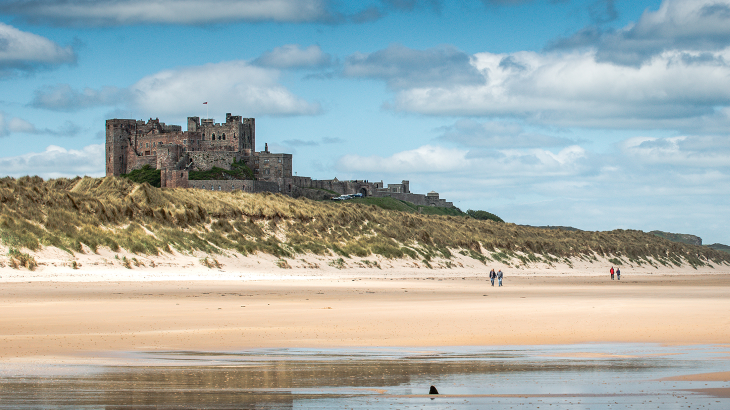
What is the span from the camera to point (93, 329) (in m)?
12.4

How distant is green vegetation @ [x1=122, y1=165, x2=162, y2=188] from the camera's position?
99.6 meters

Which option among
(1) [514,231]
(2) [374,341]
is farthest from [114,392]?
(1) [514,231]

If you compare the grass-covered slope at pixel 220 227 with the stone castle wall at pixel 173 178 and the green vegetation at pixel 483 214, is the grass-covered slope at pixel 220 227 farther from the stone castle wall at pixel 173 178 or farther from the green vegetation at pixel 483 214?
the green vegetation at pixel 483 214

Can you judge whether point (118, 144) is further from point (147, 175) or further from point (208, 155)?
point (208, 155)

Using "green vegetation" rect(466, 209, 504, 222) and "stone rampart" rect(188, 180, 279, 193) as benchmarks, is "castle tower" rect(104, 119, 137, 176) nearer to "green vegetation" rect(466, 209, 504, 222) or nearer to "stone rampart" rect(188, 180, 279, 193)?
"stone rampart" rect(188, 180, 279, 193)

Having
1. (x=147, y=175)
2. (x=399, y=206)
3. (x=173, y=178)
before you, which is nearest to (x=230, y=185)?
(x=173, y=178)

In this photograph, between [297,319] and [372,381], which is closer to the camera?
[372,381]

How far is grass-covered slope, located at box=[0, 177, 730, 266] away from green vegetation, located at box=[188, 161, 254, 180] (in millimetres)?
49998

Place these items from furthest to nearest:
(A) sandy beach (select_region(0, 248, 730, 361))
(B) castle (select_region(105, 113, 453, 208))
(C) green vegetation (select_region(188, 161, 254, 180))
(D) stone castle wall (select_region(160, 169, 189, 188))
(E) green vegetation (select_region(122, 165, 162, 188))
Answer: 1. (B) castle (select_region(105, 113, 453, 208))
2. (E) green vegetation (select_region(122, 165, 162, 188))
3. (C) green vegetation (select_region(188, 161, 254, 180))
4. (D) stone castle wall (select_region(160, 169, 189, 188))
5. (A) sandy beach (select_region(0, 248, 730, 361))

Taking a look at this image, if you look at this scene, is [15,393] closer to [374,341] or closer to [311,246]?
[374,341]

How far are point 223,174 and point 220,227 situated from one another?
6443 cm

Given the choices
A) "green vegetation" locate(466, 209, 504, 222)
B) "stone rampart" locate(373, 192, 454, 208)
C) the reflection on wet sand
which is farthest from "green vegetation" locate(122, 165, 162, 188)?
the reflection on wet sand

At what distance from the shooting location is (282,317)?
1477cm

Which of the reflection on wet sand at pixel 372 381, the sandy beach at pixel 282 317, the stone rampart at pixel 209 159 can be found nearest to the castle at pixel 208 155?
the stone rampart at pixel 209 159
